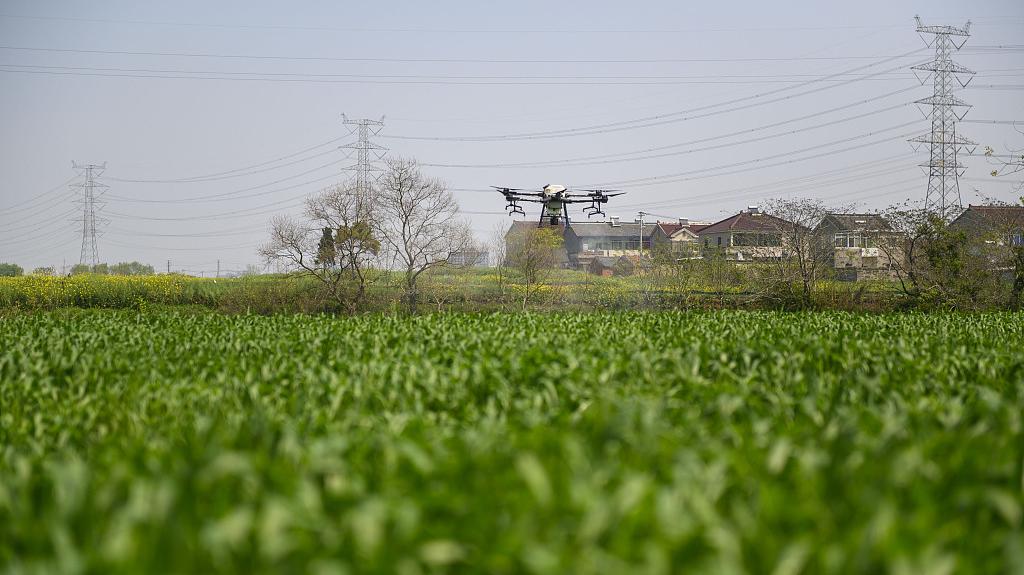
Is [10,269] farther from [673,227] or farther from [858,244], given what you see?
[673,227]

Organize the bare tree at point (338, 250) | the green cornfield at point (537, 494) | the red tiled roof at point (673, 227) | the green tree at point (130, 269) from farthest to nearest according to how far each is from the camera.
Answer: the red tiled roof at point (673, 227) < the green tree at point (130, 269) < the bare tree at point (338, 250) < the green cornfield at point (537, 494)

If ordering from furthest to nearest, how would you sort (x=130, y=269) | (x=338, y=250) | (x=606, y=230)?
(x=606, y=230) < (x=130, y=269) < (x=338, y=250)

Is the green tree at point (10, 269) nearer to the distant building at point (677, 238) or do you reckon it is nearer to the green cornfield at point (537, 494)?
the distant building at point (677, 238)

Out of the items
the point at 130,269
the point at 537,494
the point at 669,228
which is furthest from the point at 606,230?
the point at 537,494

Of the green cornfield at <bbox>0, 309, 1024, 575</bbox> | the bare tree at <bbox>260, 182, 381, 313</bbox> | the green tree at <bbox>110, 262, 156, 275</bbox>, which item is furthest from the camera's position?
the green tree at <bbox>110, 262, 156, 275</bbox>

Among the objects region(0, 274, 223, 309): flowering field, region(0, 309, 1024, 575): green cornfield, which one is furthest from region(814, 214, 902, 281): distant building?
region(0, 309, 1024, 575): green cornfield

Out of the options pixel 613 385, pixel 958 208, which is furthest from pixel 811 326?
pixel 958 208

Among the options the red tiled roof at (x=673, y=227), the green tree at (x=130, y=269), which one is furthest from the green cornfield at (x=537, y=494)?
the red tiled roof at (x=673, y=227)

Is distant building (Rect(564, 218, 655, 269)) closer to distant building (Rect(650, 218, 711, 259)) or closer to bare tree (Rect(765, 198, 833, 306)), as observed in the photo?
distant building (Rect(650, 218, 711, 259))
